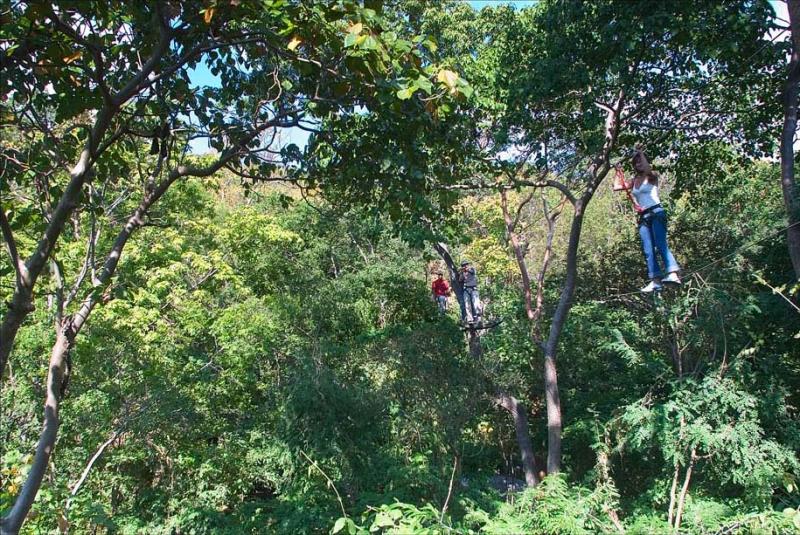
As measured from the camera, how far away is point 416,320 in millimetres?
13281

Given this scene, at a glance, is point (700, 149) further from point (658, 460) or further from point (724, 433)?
point (658, 460)

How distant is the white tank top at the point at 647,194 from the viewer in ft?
17.7

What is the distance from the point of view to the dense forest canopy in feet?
11.9

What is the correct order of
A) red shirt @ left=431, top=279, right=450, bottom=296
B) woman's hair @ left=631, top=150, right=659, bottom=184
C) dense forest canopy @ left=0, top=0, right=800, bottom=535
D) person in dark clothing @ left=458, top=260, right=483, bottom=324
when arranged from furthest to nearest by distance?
red shirt @ left=431, top=279, right=450, bottom=296 → person in dark clothing @ left=458, top=260, right=483, bottom=324 → woman's hair @ left=631, top=150, right=659, bottom=184 → dense forest canopy @ left=0, top=0, right=800, bottom=535

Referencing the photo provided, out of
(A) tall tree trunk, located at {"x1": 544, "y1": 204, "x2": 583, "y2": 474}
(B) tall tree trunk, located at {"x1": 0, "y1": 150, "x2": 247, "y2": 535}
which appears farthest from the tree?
(A) tall tree trunk, located at {"x1": 544, "y1": 204, "x2": 583, "y2": 474}

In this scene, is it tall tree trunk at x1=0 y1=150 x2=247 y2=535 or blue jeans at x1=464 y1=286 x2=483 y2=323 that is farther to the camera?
blue jeans at x1=464 y1=286 x2=483 y2=323

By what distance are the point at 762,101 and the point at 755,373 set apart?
3.24m

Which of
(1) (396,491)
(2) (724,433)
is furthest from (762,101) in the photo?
(1) (396,491)

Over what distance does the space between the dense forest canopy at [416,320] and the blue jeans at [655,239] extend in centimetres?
6

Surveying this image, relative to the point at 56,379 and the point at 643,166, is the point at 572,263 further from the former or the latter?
the point at 56,379

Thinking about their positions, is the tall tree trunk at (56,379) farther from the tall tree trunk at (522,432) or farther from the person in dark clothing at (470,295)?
the tall tree trunk at (522,432)

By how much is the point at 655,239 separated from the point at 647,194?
1.41 ft

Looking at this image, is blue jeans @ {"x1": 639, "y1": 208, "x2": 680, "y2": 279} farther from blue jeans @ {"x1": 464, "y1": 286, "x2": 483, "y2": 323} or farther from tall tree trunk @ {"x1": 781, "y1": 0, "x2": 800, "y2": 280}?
blue jeans @ {"x1": 464, "y1": 286, "x2": 483, "y2": 323}

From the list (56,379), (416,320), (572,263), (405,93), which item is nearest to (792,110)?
(572,263)
